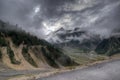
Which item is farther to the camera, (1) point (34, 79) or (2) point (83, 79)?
(1) point (34, 79)

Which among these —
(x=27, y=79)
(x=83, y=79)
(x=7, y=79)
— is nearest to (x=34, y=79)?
(x=27, y=79)

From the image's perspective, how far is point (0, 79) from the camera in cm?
14550

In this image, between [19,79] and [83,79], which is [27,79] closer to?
[19,79]

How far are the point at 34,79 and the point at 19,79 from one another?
9.48 m

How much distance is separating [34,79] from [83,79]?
120ft

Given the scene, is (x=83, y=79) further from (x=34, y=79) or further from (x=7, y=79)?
(x=7, y=79)

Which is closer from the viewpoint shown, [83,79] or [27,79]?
[83,79]

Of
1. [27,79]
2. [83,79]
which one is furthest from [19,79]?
[83,79]

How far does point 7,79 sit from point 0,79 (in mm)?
4308

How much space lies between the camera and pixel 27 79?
151125mm

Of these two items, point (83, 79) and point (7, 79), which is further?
point (7, 79)

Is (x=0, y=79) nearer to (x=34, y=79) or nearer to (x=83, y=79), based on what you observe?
(x=34, y=79)

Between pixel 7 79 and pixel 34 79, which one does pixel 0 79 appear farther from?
pixel 34 79

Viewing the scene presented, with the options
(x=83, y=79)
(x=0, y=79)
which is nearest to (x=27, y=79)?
(x=0, y=79)
